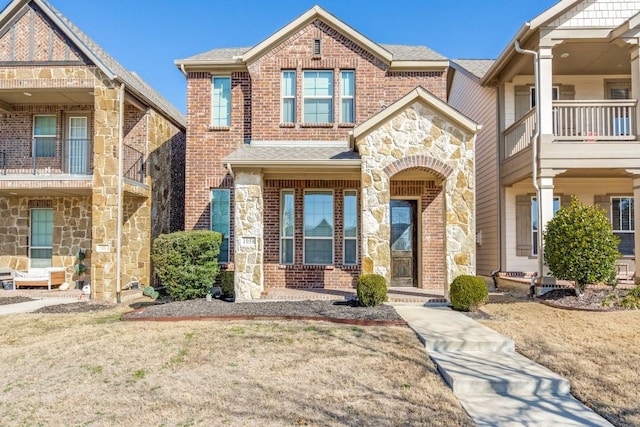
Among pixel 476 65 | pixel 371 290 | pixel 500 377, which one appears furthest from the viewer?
pixel 476 65

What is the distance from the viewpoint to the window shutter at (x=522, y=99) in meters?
12.9

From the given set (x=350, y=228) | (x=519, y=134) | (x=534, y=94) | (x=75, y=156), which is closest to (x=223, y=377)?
(x=350, y=228)

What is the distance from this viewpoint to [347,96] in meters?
12.2

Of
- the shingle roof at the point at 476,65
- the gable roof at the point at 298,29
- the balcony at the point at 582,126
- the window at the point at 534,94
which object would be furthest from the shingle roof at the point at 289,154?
the shingle roof at the point at 476,65

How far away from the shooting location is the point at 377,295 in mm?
8531

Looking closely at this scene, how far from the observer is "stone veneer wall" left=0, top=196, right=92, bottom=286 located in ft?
44.1

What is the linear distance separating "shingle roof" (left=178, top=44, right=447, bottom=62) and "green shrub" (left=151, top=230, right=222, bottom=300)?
561cm

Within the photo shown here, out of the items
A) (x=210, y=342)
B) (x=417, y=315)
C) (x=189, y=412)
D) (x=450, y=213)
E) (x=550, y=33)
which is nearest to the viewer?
(x=189, y=412)

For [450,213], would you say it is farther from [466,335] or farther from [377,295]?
[466,335]

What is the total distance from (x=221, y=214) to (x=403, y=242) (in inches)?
209

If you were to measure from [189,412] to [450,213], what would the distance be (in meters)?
6.76

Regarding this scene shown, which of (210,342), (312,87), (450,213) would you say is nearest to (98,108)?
(312,87)

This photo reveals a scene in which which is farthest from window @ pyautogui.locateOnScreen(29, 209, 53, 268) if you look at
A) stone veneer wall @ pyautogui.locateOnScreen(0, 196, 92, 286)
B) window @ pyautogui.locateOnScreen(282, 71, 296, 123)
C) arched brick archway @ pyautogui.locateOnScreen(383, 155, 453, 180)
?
arched brick archway @ pyautogui.locateOnScreen(383, 155, 453, 180)

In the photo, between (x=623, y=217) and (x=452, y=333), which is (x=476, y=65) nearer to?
(x=623, y=217)
